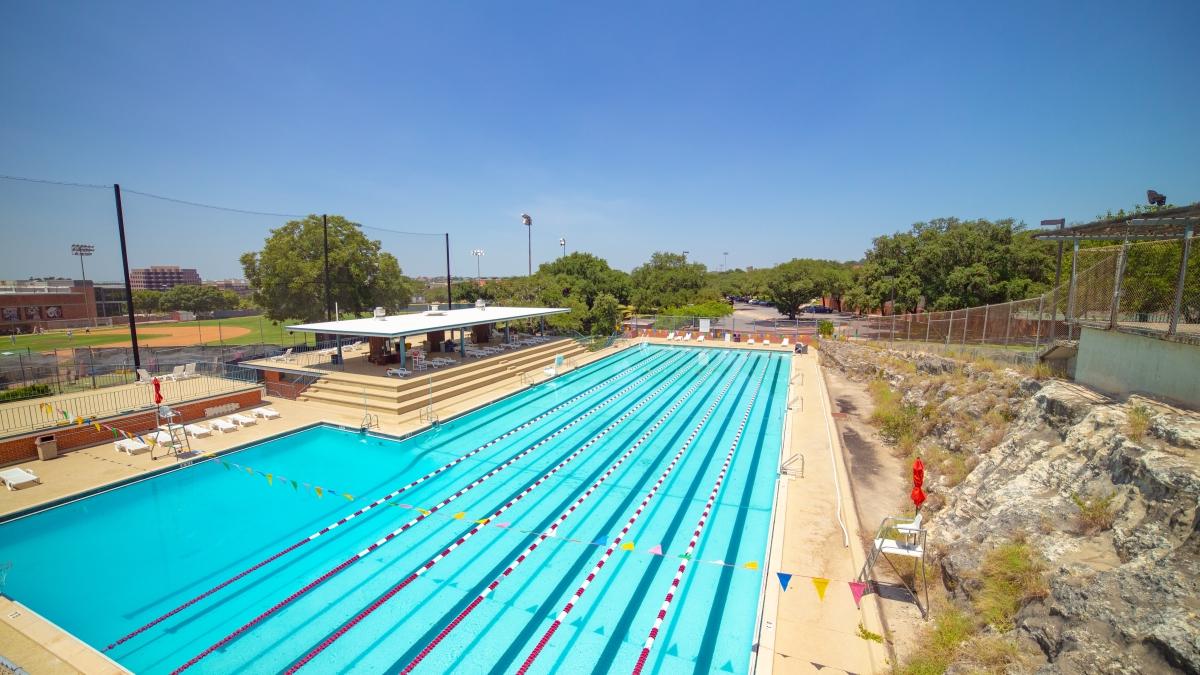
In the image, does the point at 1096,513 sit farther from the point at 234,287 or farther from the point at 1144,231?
the point at 234,287

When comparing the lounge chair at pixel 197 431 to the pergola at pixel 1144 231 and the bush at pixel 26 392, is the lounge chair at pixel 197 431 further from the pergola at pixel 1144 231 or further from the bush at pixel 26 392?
Answer: the pergola at pixel 1144 231

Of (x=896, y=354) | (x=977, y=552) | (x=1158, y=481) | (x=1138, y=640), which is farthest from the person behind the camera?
(x=896, y=354)

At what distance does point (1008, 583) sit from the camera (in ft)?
18.0

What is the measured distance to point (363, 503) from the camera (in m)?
10.3

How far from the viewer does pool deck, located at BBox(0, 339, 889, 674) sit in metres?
5.72

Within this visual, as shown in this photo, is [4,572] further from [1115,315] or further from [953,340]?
[953,340]

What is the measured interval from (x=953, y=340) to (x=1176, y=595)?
15.7m

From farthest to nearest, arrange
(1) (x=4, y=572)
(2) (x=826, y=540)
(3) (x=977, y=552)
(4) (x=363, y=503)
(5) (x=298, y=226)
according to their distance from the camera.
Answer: (5) (x=298, y=226) → (4) (x=363, y=503) → (2) (x=826, y=540) → (1) (x=4, y=572) → (3) (x=977, y=552)

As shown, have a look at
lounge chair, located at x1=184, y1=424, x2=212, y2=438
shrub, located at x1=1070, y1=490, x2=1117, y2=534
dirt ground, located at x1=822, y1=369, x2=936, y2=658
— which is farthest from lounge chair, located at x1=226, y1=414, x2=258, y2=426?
shrub, located at x1=1070, y1=490, x2=1117, y2=534

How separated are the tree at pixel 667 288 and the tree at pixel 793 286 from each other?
6270 mm

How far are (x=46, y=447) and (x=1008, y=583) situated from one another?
1967 cm

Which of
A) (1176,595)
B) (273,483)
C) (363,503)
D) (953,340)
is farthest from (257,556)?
(953,340)

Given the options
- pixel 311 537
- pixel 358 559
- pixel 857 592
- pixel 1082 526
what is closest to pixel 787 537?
pixel 857 592

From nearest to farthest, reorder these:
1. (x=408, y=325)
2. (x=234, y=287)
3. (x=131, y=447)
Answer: (x=131, y=447)
(x=408, y=325)
(x=234, y=287)
